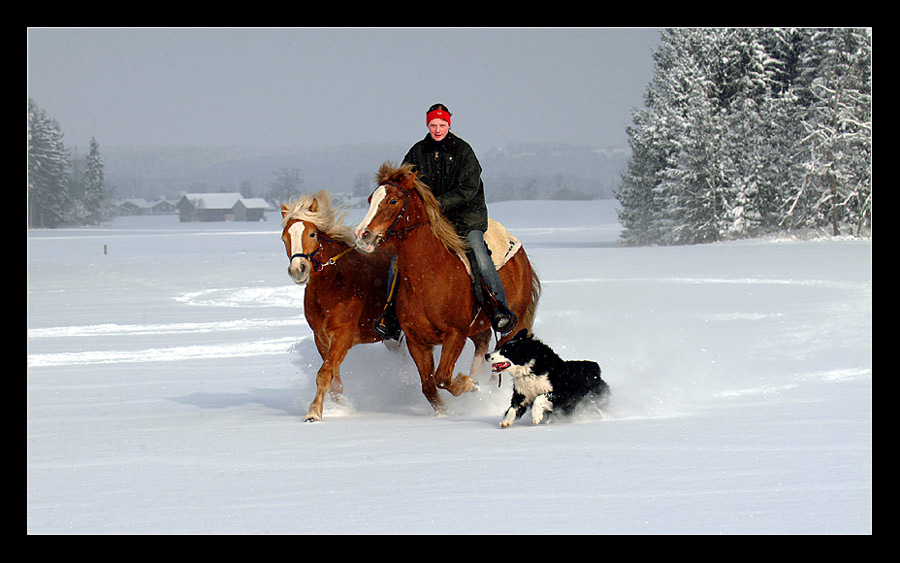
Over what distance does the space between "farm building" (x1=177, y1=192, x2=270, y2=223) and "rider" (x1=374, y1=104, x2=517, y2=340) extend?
Result: 142475 mm

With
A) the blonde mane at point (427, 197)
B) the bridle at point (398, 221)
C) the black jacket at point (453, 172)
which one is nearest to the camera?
the bridle at point (398, 221)

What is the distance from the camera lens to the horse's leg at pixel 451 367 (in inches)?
317

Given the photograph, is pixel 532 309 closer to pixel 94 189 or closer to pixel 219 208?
pixel 94 189

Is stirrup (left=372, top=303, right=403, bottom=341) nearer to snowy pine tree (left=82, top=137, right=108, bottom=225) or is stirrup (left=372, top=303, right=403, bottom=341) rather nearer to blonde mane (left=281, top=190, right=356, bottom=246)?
blonde mane (left=281, top=190, right=356, bottom=246)

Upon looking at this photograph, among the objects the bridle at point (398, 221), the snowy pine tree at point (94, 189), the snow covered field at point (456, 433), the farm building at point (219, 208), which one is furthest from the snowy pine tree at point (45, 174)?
the bridle at point (398, 221)

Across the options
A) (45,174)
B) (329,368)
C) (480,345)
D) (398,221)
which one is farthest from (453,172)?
(45,174)

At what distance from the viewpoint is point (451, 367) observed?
805 cm

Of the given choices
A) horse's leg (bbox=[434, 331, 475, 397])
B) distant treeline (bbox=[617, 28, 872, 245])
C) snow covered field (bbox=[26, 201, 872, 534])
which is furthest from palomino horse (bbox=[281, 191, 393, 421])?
distant treeline (bbox=[617, 28, 872, 245])

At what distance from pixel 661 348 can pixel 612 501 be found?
8.45 metres

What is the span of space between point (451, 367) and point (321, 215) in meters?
1.79

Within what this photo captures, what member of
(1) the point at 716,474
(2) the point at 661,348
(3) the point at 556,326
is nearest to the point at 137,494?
(1) the point at 716,474

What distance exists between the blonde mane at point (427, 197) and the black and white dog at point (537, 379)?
116 cm

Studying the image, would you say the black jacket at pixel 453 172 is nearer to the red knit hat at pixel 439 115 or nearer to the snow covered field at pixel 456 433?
the red knit hat at pixel 439 115

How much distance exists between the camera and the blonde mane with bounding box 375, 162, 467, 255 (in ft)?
26.0
